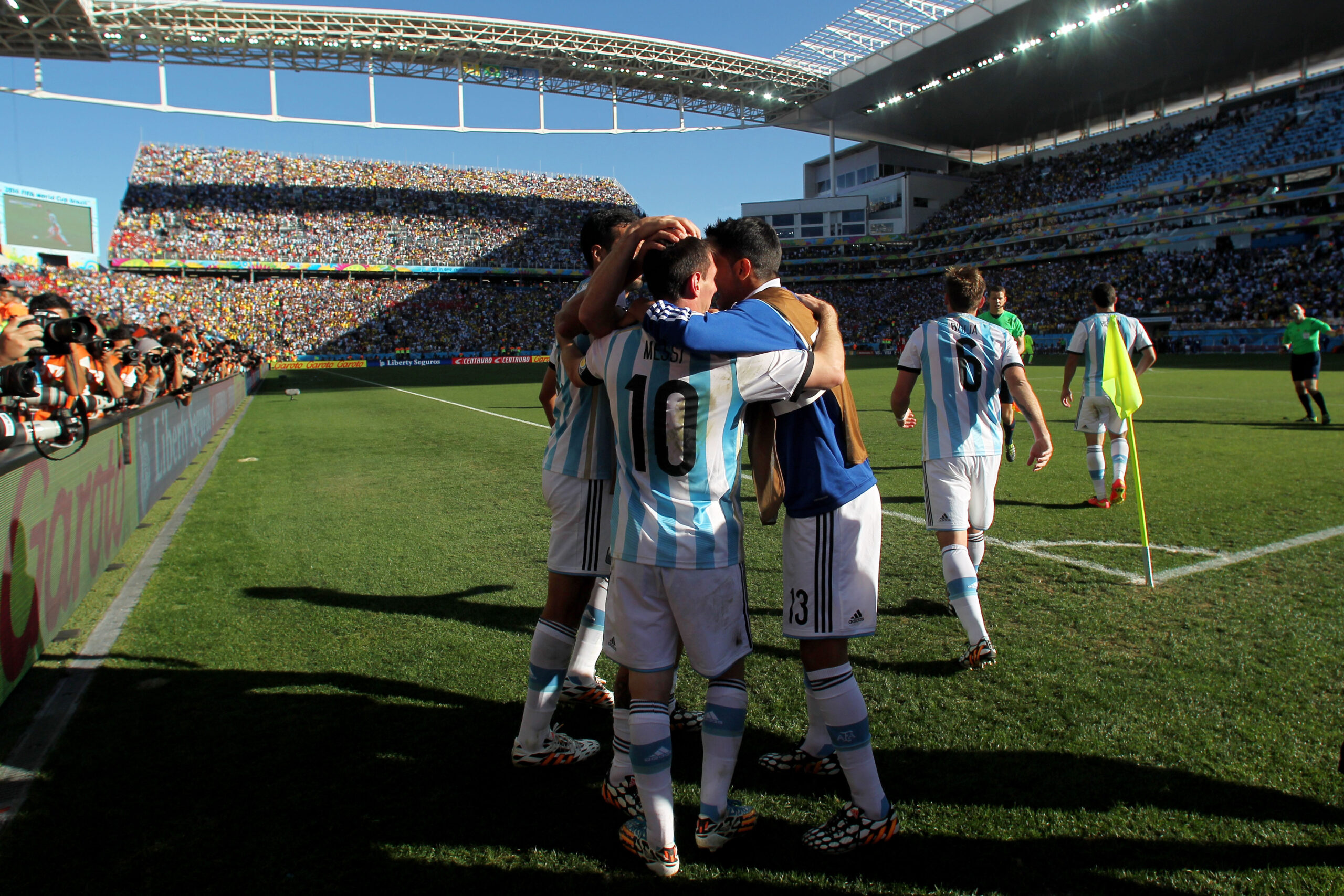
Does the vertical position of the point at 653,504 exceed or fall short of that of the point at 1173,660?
it exceeds it

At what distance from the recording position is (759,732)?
127 inches

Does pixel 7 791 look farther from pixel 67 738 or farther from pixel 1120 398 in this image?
pixel 1120 398

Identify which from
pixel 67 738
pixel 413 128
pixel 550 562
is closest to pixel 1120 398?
pixel 550 562

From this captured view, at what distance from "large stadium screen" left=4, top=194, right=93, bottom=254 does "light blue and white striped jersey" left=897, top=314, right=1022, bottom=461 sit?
62020 mm

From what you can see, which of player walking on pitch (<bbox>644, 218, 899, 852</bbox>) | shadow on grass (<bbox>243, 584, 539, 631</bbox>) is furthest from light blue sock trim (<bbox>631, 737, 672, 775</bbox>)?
shadow on grass (<bbox>243, 584, 539, 631</bbox>)

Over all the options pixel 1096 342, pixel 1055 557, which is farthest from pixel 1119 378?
pixel 1096 342

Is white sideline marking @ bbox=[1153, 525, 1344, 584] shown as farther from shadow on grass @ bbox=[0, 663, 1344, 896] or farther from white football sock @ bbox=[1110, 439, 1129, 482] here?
shadow on grass @ bbox=[0, 663, 1344, 896]

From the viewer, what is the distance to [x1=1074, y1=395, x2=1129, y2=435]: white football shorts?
7016 mm

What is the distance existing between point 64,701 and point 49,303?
4.52m

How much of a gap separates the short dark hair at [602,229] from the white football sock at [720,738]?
168 centimetres

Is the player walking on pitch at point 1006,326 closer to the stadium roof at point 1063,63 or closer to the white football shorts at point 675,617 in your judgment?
the white football shorts at point 675,617

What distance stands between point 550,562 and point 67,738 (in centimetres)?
223

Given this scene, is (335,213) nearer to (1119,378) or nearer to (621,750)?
(1119,378)

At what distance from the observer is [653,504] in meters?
2.30
